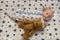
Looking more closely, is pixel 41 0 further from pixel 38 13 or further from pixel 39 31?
pixel 39 31

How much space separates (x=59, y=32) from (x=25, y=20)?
235 mm

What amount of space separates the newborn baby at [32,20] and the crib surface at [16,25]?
0.03 meters

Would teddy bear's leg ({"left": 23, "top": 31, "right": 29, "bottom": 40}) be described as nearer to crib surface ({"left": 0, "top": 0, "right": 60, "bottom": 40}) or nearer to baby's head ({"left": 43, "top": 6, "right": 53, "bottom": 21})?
crib surface ({"left": 0, "top": 0, "right": 60, "bottom": 40})

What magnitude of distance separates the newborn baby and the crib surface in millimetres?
28

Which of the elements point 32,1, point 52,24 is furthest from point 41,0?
point 52,24

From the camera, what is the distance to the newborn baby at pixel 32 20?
3.25 feet

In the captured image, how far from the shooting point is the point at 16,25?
1054 millimetres

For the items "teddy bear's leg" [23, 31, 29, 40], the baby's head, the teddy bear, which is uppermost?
the baby's head

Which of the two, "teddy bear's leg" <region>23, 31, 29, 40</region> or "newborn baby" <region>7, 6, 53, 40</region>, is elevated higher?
"newborn baby" <region>7, 6, 53, 40</region>

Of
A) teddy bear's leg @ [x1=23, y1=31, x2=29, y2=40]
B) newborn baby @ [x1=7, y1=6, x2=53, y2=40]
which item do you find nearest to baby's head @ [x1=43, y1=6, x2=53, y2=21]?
newborn baby @ [x1=7, y1=6, x2=53, y2=40]

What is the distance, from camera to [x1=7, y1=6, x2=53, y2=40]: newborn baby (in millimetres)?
991

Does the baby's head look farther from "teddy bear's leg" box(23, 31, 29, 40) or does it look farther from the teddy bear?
"teddy bear's leg" box(23, 31, 29, 40)

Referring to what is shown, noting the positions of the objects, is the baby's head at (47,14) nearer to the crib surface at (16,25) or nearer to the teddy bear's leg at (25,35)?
the crib surface at (16,25)

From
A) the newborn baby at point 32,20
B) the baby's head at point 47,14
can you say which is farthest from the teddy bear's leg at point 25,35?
the baby's head at point 47,14
